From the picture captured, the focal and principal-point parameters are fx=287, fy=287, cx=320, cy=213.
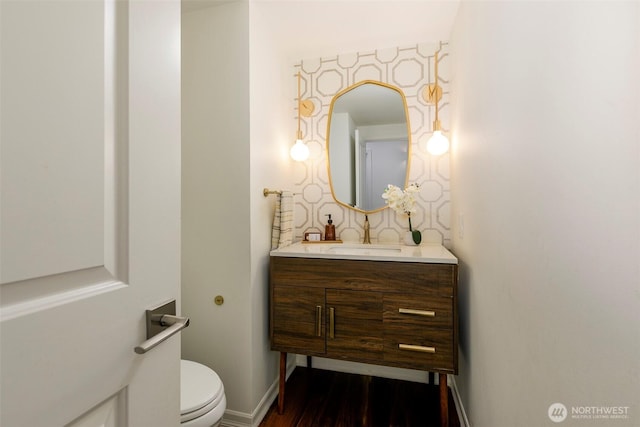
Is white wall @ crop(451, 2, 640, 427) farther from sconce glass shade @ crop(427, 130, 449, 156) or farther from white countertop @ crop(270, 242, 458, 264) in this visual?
sconce glass shade @ crop(427, 130, 449, 156)

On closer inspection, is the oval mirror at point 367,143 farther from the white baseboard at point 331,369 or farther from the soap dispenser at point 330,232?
the white baseboard at point 331,369

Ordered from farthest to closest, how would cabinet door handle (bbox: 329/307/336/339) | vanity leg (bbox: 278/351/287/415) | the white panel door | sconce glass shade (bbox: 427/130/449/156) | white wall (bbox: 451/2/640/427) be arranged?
sconce glass shade (bbox: 427/130/449/156), vanity leg (bbox: 278/351/287/415), cabinet door handle (bbox: 329/307/336/339), white wall (bbox: 451/2/640/427), the white panel door

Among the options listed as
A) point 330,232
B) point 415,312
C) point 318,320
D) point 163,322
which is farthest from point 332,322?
point 163,322

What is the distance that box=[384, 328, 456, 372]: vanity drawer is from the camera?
1.40 meters

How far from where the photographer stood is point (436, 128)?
189cm

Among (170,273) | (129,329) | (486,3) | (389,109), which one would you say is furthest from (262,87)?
(129,329)

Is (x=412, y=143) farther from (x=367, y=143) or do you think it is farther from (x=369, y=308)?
(x=369, y=308)

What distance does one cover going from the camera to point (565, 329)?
0.66 metres

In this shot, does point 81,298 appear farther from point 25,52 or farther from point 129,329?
point 25,52

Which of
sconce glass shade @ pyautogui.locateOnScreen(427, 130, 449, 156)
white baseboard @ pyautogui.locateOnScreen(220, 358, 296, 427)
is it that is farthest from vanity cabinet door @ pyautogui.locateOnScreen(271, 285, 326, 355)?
sconce glass shade @ pyautogui.locateOnScreen(427, 130, 449, 156)

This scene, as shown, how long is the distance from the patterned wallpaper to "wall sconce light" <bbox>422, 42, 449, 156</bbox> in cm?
3

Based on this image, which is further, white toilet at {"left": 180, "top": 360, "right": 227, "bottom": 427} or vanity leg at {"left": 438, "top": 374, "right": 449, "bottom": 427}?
vanity leg at {"left": 438, "top": 374, "right": 449, "bottom": 427}

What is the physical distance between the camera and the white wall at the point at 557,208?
1.67ft

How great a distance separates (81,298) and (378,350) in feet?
4.47
